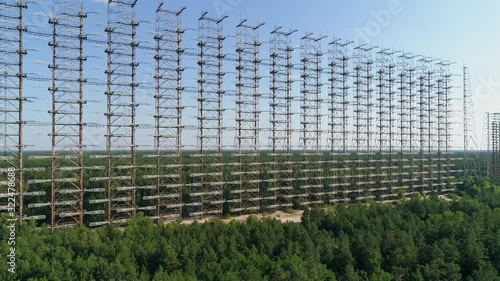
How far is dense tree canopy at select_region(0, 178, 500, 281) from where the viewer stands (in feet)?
79.6

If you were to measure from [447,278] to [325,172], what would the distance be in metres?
39.1

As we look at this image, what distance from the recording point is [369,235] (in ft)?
103

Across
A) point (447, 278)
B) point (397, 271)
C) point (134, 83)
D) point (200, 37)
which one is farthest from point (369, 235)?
point (200, 37)

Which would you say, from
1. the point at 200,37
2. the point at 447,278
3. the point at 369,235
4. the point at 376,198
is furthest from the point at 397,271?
the point at 376,198

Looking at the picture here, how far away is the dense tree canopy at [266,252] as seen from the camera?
24266mm

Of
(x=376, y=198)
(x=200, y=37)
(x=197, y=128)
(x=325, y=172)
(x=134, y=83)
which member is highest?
(x=200, y=37)

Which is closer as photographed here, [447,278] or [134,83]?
[447,278]

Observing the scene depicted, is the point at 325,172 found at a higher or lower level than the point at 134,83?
lower

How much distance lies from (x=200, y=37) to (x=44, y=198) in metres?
26.5

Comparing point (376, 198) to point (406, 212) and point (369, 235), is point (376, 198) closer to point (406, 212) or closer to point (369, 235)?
point (406, 212)

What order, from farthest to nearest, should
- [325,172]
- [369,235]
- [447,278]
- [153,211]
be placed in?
[325,172]
[153,211]
[369,235]
[447,278]

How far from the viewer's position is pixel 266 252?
29609mm

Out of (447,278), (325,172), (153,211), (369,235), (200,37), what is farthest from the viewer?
(325,172)

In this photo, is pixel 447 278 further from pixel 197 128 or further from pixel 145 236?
pixel 197 128
